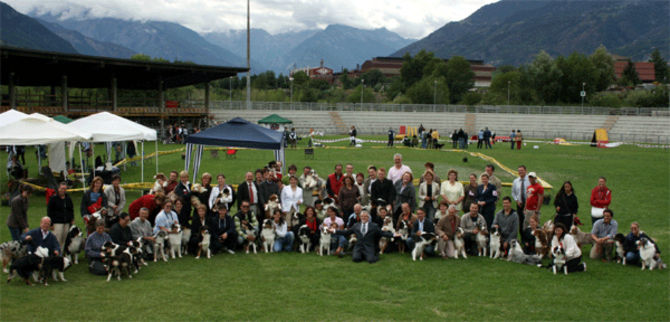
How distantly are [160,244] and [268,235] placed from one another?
78.1 inches

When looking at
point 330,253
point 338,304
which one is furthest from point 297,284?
point 330,253

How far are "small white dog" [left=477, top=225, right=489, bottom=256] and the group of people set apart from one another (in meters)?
0.05

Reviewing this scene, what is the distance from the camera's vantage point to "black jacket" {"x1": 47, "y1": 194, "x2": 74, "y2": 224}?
29.9 feet

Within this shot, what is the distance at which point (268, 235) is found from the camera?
1013cm

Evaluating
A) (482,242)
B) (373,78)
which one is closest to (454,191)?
(482,242)

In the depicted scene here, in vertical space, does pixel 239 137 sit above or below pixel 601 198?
above

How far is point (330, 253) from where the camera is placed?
1003 cm

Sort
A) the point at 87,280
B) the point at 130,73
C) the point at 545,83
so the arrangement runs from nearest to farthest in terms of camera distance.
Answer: the point at 87,280, the point at 130,73, the point at 545,83

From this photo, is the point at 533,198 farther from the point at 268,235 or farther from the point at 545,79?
the point at 545,79

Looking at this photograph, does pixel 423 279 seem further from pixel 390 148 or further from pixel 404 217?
pixel 390 148

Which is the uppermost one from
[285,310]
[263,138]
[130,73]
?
[130,73]

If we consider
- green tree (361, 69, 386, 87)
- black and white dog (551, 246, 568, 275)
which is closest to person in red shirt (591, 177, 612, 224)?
black and white dog (551, 246, 568, 275)

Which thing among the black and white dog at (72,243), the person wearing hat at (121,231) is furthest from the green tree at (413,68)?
the black and white dog at (72,243)

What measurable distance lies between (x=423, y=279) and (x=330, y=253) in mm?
2170
